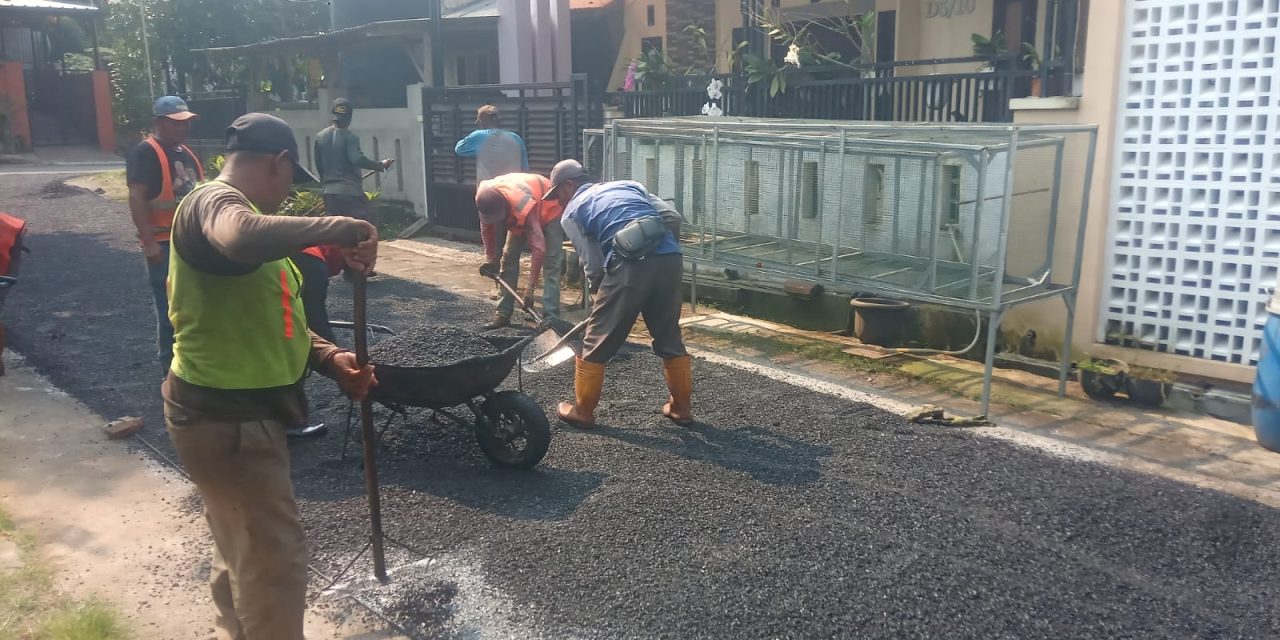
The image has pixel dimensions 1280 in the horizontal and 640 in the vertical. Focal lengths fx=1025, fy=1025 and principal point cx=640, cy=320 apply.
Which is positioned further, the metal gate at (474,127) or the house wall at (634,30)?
the house wall at (634,30)

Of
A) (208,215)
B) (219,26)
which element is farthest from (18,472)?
(219,26)

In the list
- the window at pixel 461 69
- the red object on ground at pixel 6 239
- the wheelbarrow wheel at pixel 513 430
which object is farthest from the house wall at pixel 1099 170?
the window at pixel 461 69

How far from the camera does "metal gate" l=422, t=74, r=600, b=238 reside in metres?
12.1

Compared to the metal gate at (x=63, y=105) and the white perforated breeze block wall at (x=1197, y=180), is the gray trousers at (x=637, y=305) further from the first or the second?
the metal gate at (x=63, y=105)

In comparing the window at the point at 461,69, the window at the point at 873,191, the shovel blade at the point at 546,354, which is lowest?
the shovel blade at the point at 546,354

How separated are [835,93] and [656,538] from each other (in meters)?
6.54

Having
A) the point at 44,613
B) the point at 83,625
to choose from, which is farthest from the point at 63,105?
the point at 83,625

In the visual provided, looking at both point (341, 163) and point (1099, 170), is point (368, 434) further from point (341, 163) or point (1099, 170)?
point (341, 163)

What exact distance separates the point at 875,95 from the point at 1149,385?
3861 mm

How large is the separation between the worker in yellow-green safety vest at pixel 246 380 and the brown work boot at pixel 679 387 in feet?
9.66

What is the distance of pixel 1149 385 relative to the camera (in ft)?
21.8

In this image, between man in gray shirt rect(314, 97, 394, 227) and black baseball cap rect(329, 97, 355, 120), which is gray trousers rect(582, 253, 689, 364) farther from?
black baseball cap rect(329, 97, 355, 120)

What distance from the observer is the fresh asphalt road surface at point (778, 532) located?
12.8 feet

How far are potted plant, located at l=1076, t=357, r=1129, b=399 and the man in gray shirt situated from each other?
6753 millimetres
